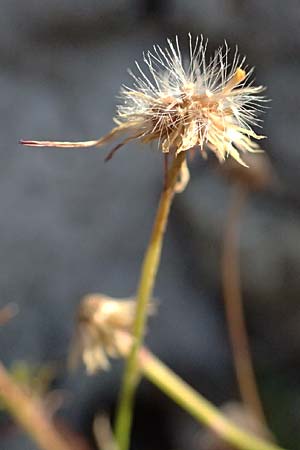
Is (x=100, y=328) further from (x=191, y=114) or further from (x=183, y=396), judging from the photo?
(x=191, y=114)

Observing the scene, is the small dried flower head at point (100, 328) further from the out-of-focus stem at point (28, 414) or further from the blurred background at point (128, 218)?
the blurred background at point (128, 218)

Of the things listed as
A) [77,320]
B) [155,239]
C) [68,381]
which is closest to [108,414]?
[68,381]

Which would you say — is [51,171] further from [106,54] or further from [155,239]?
[155,239]

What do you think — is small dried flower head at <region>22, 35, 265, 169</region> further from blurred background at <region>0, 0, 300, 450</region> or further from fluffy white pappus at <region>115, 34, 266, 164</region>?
blurred background at <region>0, 0, 300, 450</region>

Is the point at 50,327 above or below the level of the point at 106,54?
below

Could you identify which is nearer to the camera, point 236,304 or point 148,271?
point 148,271

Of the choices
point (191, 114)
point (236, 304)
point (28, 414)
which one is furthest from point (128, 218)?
point (191, 114)
